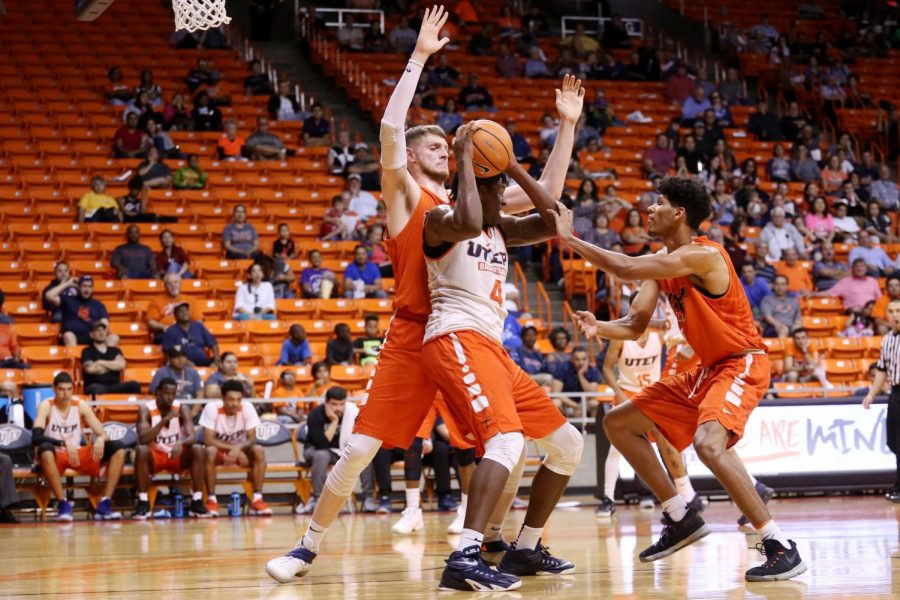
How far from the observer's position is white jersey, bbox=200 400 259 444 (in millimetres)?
12242

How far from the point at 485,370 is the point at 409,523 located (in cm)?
406

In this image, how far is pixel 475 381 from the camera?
5676 mm

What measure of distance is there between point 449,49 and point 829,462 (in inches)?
511

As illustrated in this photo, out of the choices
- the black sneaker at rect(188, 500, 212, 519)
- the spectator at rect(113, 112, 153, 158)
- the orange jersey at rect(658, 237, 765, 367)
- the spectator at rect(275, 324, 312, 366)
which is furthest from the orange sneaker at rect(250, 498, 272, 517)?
the spectator at rect(113, 112, 153, 158)

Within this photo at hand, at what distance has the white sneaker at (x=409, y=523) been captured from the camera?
9404 mm

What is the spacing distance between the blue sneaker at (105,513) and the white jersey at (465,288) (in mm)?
6879

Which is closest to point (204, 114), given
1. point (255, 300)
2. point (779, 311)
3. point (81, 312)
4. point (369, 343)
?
point (255, 300)

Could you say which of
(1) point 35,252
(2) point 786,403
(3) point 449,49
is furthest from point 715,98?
(1) point 35,252

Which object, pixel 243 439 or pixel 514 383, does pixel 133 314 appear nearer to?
pixel 243 439

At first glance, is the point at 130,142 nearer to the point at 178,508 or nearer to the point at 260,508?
the point at 178,508

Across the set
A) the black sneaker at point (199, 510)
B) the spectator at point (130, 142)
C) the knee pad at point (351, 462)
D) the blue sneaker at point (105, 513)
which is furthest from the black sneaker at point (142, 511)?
the spectator at point (130, 142)

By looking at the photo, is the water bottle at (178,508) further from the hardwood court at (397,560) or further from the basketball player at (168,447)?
the hardwood court at (397,560)

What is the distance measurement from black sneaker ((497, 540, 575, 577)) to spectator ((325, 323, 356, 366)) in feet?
26.1

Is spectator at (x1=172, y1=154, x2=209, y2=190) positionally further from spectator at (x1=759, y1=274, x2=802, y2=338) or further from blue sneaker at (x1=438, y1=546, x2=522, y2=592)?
blue sneaker at (x1=438, y1=546, x2=522, y2=592)
